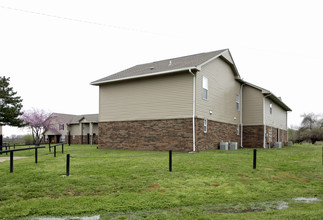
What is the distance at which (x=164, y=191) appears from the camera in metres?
6.93

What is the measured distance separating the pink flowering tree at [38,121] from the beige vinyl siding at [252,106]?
31.3 meters

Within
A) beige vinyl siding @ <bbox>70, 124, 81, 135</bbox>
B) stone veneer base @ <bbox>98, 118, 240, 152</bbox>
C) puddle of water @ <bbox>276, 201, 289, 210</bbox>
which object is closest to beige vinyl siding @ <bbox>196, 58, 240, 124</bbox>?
stone veneer base @ <bbox>98, 118, 240, 152</bbox>

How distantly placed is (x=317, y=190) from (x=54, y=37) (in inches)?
554

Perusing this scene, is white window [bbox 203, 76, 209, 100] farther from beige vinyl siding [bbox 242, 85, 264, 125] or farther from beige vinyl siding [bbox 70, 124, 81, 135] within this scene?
beige vinyl siding [bbox 70, 124, 81, 135]

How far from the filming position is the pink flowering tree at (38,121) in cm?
4103

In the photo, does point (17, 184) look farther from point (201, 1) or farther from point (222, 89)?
point (222, 89)

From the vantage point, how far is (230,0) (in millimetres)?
12578

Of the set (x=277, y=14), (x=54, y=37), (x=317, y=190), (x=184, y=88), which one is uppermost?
(x=277, y=14)

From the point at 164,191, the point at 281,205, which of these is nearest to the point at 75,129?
the point at 164,191

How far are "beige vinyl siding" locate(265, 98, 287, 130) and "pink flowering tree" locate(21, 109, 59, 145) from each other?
108 ft

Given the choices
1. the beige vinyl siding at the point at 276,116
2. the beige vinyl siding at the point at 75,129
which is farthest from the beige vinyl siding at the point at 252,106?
the beige vinyl siding at the point at 75,129

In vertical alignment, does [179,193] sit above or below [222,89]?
below

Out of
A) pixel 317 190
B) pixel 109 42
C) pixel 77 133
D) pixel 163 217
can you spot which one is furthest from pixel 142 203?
pixel 77 133

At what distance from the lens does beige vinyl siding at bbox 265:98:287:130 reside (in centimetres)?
2437
